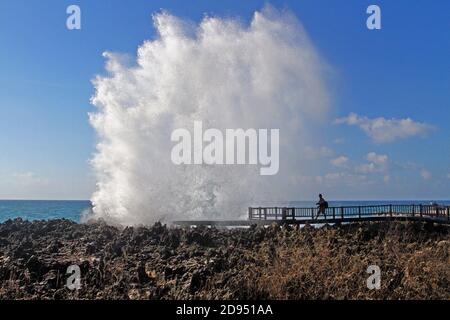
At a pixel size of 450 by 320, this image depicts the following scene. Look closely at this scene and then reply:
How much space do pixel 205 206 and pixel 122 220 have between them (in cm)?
1222

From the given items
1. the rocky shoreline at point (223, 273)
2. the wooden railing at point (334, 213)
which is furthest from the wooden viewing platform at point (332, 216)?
the rocky shoreline at point (223, 273)

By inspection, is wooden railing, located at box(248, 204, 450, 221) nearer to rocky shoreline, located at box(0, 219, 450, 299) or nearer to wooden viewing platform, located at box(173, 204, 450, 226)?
wooden viewing platform, located at box(173, 204, 450, 226)

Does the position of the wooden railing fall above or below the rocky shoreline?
above

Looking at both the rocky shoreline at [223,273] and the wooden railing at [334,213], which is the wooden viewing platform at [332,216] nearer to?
the wooden railing at [334,213]

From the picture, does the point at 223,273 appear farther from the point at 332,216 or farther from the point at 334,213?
the point at 332,216

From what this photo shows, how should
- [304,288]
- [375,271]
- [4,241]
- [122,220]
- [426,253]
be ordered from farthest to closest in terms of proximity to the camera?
[122,220]
[4,241]
[426,253]
[375,271]
[304,288]

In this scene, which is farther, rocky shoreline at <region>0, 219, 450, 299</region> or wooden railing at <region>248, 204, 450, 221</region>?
wooden railing at <region>248, 204, 450, 221</region>

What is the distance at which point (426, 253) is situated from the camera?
1034 cm

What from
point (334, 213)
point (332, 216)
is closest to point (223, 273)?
point (334, 213)

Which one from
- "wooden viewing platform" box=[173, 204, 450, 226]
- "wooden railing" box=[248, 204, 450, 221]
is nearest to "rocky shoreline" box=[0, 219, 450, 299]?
"wooden viewing platform" box=[173, 204, 450, 226]

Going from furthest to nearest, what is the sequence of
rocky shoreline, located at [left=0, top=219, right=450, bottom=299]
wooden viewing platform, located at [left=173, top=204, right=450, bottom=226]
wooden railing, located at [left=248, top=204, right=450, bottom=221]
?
wooden railing, located at [left=248, top=204, right=450, bottom=221] → wooden viewing platform, located at [left=173, top=204, right=450, bottom=226] → rocky shoreline, located at [left=0, top=219, right=450, bottom=299]

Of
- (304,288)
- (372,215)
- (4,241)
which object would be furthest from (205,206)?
(304,288)

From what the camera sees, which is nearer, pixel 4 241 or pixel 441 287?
pixel 441 287
